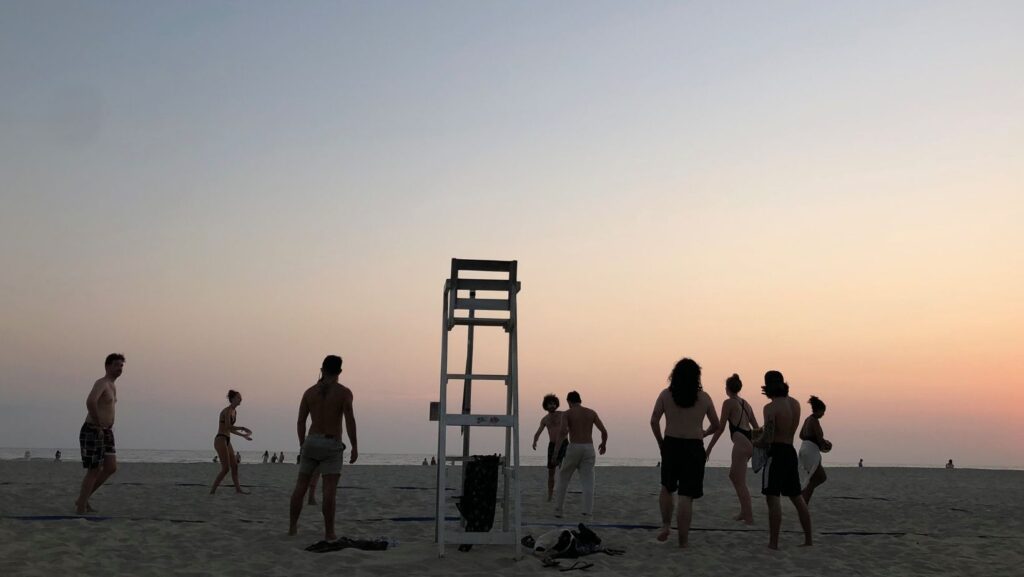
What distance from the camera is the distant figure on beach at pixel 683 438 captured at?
795 cm

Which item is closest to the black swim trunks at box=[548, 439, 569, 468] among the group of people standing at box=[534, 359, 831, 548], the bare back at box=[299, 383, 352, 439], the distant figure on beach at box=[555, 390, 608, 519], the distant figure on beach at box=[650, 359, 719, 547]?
the distant figure on beach at box=[555, 390, 608, 519]

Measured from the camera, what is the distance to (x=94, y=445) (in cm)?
946

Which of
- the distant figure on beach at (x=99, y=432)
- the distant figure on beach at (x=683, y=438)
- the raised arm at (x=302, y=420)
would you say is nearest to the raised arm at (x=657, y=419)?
the distant figure on beach at (x=683, y=438)

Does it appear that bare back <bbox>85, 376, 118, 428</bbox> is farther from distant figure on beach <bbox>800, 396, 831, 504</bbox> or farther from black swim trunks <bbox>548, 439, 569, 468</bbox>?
distant figure on beach <bbox>800, 396, 831, 504</bbox>

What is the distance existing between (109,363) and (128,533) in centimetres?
257

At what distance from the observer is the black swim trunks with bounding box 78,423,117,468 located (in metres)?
9.42

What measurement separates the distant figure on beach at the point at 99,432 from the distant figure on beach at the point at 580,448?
18.9 ft

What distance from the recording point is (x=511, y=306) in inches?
295

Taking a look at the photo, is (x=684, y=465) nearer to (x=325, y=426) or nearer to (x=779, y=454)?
(x=779, y=454)

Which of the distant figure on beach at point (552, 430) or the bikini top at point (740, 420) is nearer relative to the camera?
the bikini top at point (740, 420)

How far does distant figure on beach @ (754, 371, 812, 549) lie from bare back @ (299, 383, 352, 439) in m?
4.32

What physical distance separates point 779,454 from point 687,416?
3.37 ft

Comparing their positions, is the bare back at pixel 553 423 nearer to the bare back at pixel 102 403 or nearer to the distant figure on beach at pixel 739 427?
the distant figure on beach at pixel 739 427

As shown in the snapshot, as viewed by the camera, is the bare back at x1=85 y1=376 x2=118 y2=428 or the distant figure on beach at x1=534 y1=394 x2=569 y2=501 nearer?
the bare back at x1=85 y1=376 x2=118 y2=428
